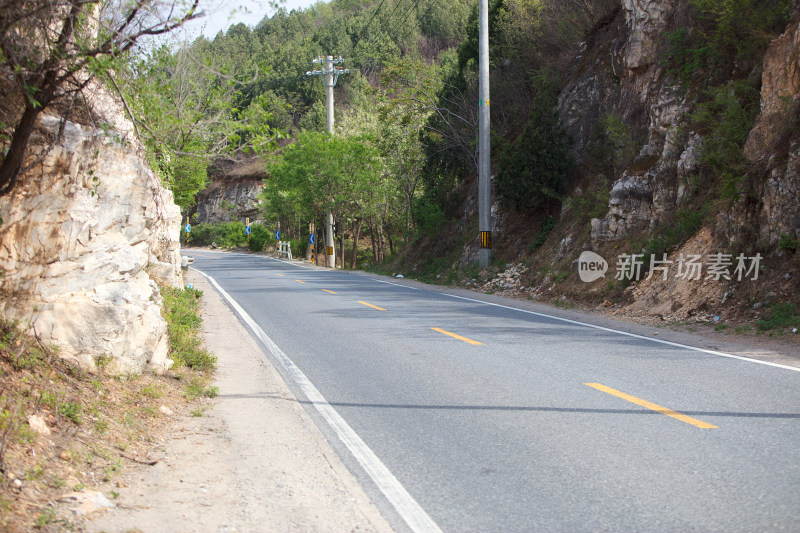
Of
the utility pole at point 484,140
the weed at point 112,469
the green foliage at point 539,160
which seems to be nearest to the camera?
the weed at point 112,469

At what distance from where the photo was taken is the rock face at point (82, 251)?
6797 mm

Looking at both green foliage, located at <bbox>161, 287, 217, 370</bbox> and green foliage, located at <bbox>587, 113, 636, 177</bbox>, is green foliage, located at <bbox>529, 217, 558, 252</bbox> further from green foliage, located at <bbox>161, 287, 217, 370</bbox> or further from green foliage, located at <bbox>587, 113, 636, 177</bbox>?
green foliage, located at <bbox>161, 287, 217, 370</bbox>

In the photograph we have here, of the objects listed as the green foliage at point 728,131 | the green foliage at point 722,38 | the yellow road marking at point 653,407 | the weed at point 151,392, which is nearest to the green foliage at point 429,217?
the green foliage at point 722,38

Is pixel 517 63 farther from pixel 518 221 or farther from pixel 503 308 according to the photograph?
pixel 503 308

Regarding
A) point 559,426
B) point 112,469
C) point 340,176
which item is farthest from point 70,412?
point 340,176

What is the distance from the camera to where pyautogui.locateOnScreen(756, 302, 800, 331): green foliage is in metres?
12.1

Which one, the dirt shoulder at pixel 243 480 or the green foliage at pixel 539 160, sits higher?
the green foliage at pixel 539 160

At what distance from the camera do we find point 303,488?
5273mm

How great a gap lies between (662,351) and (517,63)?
72.8 ft

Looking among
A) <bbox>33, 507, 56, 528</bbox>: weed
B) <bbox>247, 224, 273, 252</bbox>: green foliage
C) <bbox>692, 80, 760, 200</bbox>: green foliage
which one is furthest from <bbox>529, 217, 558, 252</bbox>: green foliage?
<bbox>247, 224, 273, 252</bbox>: green foliage

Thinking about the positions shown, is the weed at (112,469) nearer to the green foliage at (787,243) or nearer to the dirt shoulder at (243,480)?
the dirt shoulder at (243,480)

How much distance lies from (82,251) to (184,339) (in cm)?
301

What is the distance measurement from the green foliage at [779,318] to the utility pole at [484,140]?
1281 centimetres

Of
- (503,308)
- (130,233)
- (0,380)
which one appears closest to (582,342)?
(503,308)
